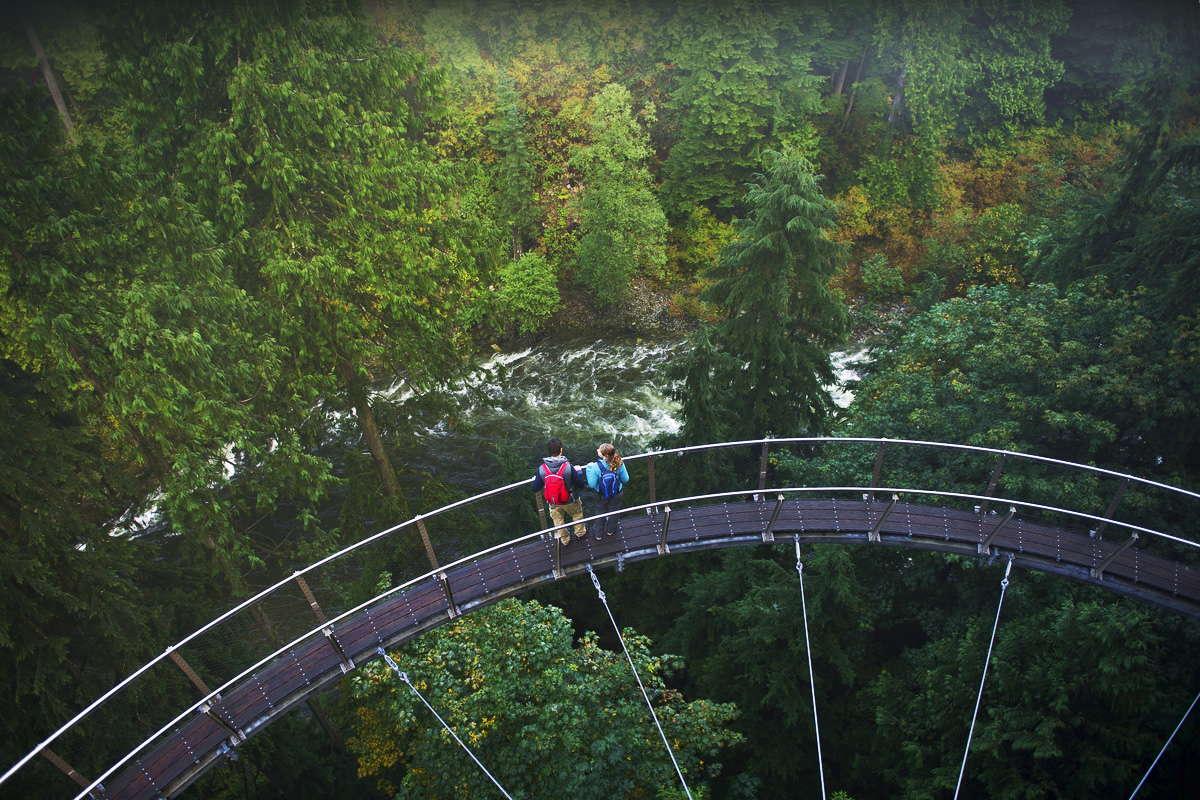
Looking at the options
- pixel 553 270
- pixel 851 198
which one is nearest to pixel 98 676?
pixel 553 270

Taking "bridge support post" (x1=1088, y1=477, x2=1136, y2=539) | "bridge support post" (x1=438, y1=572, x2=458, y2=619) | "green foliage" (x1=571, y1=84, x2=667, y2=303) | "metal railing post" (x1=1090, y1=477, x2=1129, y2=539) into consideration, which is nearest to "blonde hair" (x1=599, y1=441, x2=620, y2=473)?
"bridge support post" (x1=438, y1=572, x2=458, y2=619)

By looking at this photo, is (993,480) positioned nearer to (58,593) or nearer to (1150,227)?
(1150,227)

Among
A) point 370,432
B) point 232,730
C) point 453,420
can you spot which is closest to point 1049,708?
point 232,730

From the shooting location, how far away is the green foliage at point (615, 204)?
2552 cm

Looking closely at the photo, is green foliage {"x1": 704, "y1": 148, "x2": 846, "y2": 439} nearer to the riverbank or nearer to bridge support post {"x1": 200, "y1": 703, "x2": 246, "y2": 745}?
bridge support post {"x1": 200, "y1": 703, "x2": 246, "y2": 745}

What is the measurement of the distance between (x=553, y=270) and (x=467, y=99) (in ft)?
28.2

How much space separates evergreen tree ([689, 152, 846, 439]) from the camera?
13664mm

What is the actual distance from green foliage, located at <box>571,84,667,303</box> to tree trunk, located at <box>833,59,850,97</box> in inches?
356

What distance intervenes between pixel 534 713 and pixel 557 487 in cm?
307

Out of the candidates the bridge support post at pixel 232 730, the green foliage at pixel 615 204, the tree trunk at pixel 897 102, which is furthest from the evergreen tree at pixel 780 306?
the tree trunk at pixel 897 102

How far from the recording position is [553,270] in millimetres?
27594

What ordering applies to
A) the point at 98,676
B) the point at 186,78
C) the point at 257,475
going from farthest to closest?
the point at 257,475
the point at 186,78
the point at 98,676

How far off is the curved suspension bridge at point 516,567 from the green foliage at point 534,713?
1.01 m

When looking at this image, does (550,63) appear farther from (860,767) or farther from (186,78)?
(860,767)
